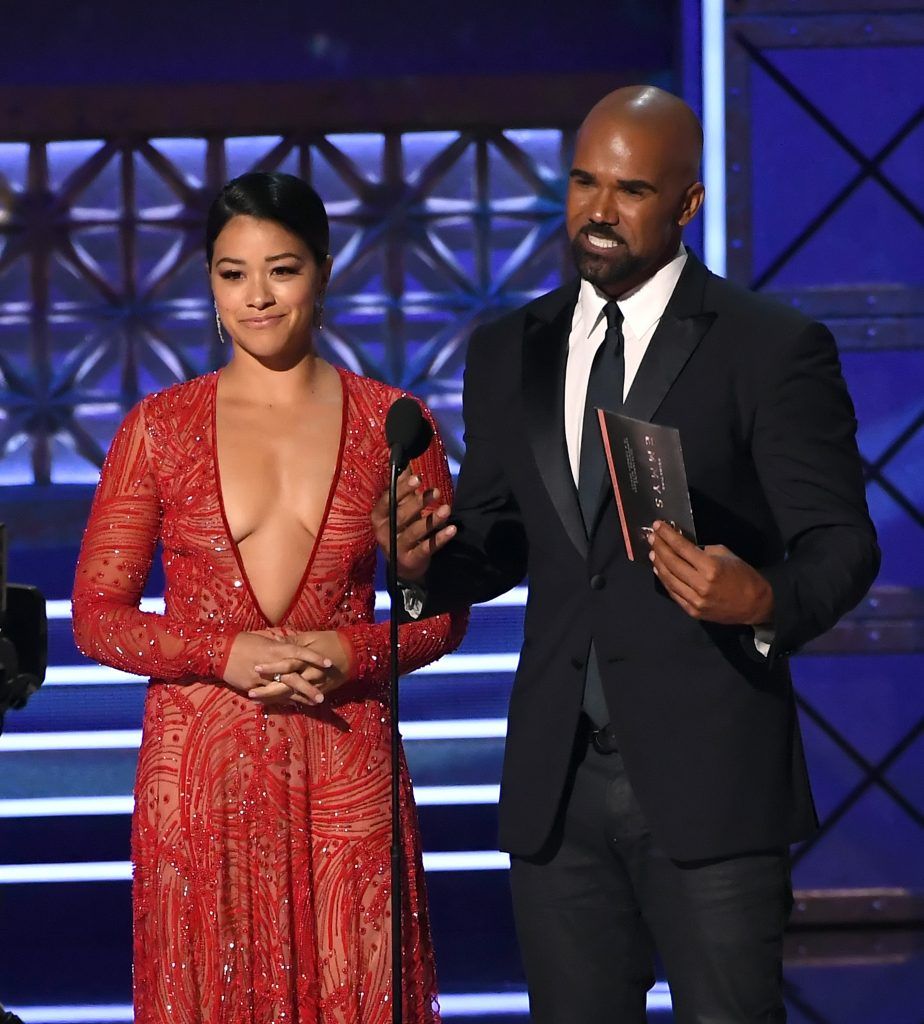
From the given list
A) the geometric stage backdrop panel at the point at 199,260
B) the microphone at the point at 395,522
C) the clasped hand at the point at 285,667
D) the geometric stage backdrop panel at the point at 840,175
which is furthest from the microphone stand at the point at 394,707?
the geometric stage backdrop panel at the point at 199,260

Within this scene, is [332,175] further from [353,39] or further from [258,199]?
[258,199]

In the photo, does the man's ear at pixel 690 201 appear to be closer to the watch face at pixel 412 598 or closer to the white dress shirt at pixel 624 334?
the white dress shirt at pixel 624 334

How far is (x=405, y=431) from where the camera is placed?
2.18 m

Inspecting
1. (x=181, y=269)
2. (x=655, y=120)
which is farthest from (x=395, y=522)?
(x=181, y=269)

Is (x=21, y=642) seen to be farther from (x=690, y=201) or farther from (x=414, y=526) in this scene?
(x=690, y=201)

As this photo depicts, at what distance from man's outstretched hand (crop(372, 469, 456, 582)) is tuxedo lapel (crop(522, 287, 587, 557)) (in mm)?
146

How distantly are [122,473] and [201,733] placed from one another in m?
0.43

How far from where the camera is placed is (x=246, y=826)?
2.59m

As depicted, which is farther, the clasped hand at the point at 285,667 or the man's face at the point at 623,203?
the clasped hand at the point at 285,667

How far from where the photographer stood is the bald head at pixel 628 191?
2.21 meters

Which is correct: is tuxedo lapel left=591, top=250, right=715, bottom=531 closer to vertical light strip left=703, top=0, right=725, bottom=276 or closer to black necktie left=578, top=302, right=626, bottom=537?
black necktie left=578, top=302, right=626, bottom=537

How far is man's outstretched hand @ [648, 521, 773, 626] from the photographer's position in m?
1.92

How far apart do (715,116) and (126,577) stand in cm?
278

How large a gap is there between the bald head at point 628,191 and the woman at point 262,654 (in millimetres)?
610
